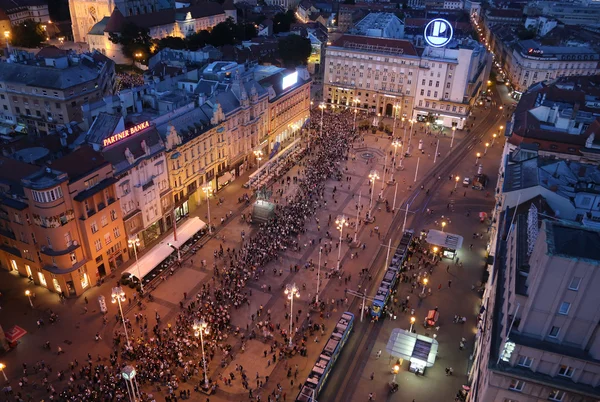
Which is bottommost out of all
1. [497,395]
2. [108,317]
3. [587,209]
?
[108,317]

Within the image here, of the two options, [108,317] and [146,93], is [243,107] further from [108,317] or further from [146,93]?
[108,317]

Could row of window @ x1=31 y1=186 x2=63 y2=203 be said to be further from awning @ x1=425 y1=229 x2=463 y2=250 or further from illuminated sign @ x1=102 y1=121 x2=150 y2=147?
awning @ x1=425 y1=229 x2=463 y2=250

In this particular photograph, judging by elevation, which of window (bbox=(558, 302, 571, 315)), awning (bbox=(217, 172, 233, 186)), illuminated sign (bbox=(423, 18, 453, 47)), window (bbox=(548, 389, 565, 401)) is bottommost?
awning (bbox=(217, 172, 233, 186))

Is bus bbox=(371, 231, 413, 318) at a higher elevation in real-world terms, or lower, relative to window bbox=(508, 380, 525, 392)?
lower

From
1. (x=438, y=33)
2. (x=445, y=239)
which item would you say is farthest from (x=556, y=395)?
(x=438, y=33)

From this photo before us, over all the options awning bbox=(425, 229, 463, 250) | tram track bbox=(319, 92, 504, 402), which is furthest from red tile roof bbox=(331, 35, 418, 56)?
awning bbox=(425, 229, 463, 250)

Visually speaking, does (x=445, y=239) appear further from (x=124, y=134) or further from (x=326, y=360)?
(x=124, y=134)

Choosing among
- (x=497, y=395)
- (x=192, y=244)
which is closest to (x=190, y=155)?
(x=192, y=244)
